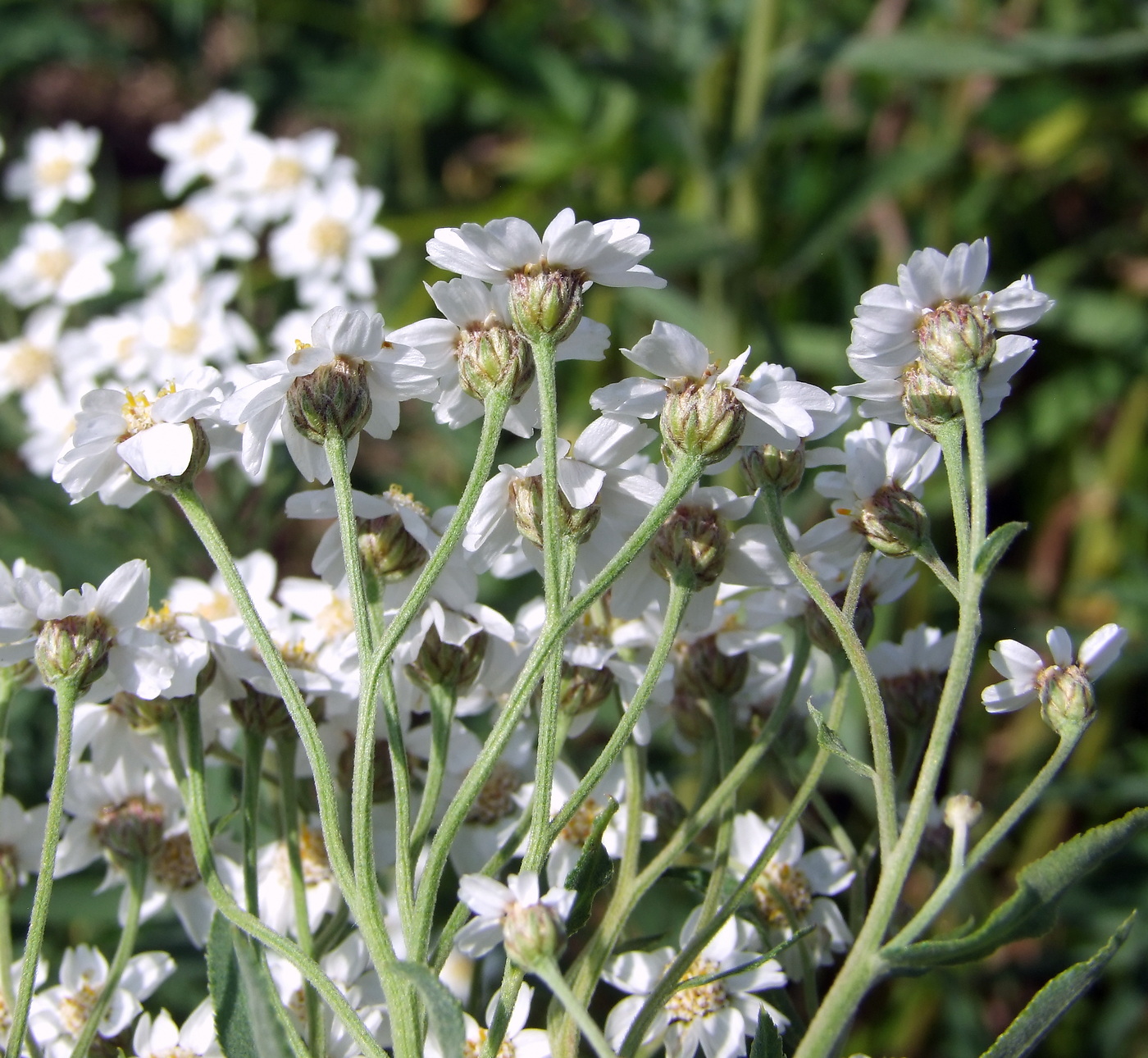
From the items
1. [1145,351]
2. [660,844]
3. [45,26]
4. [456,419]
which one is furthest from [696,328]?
[45,26]

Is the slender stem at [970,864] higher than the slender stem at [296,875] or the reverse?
higher

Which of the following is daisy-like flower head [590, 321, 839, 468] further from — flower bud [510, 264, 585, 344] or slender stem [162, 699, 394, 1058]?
slender stem [162, 699, 394, 1058]

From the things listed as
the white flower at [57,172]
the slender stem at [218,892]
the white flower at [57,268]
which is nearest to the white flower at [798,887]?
the slender stem at [218,892]

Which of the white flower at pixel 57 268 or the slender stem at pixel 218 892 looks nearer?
the slender stem at pixel 218 892

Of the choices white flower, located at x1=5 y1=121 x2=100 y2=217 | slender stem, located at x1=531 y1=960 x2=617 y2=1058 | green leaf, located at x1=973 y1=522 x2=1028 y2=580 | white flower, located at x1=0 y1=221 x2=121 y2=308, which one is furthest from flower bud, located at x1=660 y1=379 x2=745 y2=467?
white flower, located at x1=5 y1=121 x2=100 y2=217

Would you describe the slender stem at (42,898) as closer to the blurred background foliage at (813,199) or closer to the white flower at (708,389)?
the white flower at (708,389)
